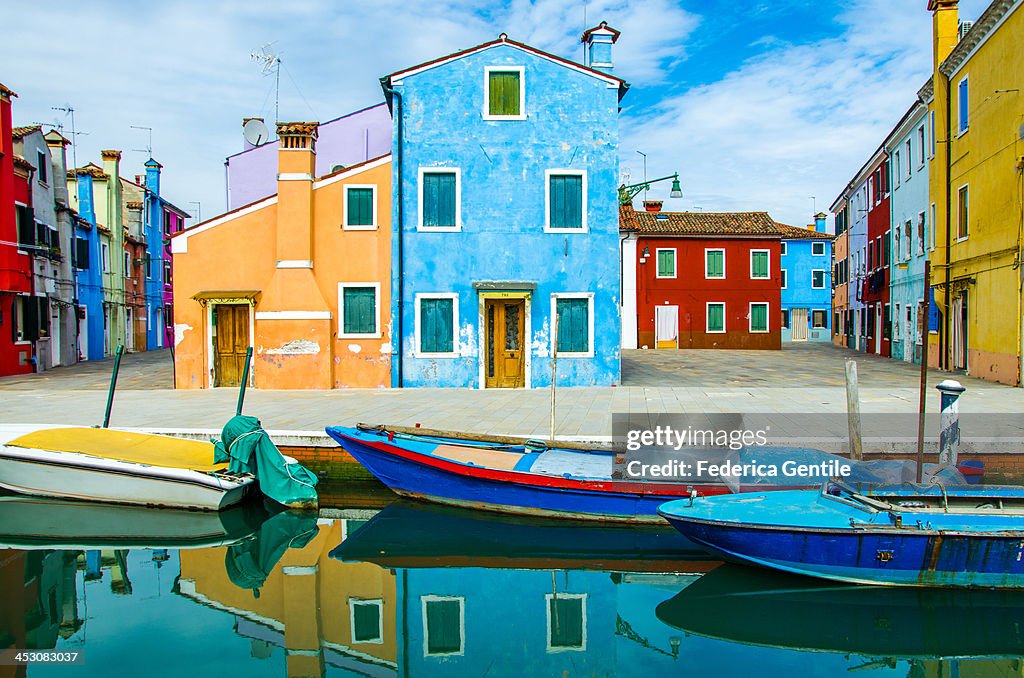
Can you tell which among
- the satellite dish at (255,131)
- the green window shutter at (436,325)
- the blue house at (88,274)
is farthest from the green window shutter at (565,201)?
the blue house at (88,274)

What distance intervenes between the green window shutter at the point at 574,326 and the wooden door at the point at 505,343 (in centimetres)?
92

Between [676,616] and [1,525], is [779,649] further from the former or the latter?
[1,525]

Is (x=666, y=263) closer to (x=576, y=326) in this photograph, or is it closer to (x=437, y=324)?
(x=576, y=326)

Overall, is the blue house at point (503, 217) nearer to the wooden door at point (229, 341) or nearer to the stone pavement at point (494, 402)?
the stone pavement at point (494, 402)

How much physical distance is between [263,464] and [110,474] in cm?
192

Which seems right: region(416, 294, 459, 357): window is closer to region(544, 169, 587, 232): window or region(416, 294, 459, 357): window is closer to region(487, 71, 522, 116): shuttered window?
region(544, 169, 587, 232): window

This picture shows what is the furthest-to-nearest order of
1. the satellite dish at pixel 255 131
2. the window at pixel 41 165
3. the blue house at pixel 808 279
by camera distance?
the blue house at pixel 808 279, the satellite dish at pixel 255 131, the window at pixel 41 165

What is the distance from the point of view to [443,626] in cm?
673

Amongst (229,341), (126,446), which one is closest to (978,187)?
(229,341)

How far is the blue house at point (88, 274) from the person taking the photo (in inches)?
1151

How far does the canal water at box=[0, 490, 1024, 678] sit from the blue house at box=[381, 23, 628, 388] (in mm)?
8740

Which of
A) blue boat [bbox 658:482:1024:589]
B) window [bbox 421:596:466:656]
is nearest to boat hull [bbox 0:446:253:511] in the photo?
window [bbox 421:596:466:656]

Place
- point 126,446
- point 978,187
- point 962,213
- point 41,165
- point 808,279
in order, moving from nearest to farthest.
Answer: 1. point 126,446
2. point 978,187
3. point 962,213
4. point 41,165
5. point 808,279

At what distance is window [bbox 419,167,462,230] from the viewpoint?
59.3ft
